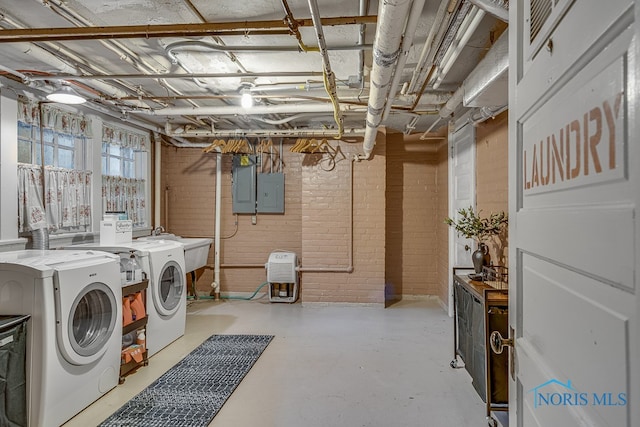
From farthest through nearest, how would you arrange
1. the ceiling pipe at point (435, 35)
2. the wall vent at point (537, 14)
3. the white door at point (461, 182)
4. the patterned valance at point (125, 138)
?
the patterned valance at point (125, 138)
the white door at point (461, 182)
the ceiling pipe at point (435, 35)
the wall vent at point (537, 14)

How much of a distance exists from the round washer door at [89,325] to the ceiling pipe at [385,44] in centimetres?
242

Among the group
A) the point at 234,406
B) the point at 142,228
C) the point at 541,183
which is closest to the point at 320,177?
the point at 142,228

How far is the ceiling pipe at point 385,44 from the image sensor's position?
1.59 meters

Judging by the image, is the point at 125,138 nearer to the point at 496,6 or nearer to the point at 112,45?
the point at 112,45

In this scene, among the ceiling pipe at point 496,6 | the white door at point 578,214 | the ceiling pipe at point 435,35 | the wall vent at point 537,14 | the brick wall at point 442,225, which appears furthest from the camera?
the brick wall at point 442,225

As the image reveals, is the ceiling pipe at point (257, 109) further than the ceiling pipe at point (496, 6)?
Yes

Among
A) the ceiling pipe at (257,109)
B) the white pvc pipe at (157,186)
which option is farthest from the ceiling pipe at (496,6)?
the white pvc pipe at (157,186)

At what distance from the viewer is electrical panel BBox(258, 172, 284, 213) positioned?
571 centimetres

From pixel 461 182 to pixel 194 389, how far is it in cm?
353

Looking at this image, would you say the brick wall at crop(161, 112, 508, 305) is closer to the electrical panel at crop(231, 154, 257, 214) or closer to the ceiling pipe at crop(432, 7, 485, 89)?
the electrical panel at crop(231, 154, 257, 214)

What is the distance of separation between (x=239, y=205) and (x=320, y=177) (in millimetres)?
1366

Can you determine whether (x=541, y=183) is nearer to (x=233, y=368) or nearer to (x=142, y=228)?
(x=233, y=368)

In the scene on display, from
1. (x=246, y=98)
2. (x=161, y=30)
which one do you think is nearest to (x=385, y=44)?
(x=161, y=30)

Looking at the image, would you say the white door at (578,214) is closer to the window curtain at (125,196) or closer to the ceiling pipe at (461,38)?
the ceiling pipe at (461,38)
